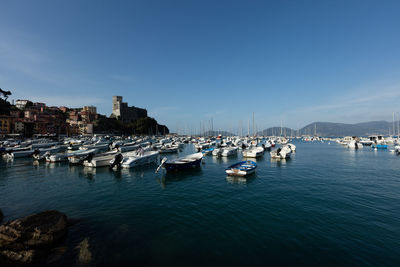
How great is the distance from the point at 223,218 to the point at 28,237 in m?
9.62

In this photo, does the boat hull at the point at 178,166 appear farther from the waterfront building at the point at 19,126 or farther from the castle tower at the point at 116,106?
the castle tower at the point at 116,106

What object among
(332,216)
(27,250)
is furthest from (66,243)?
(332,216)

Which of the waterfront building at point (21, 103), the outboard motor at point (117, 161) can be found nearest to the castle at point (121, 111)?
the waterfront building at point (21, 103)

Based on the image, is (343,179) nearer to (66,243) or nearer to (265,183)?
(265,183)

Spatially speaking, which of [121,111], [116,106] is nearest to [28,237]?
[121,111]

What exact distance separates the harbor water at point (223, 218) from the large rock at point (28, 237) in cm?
90

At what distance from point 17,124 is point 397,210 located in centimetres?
12476

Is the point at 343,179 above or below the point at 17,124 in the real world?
below

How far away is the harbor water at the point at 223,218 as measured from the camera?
694cm

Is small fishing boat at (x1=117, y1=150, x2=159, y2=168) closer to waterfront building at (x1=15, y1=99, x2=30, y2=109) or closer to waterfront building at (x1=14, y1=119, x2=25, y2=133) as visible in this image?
waterfront building at (x1=14, y1=119, x2=25, y2=133)

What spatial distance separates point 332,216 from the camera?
10.3 meters

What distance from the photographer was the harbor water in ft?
22.8

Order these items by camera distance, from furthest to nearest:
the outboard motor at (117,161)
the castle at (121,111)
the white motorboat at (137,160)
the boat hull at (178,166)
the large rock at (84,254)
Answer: the castle at (121,111) < the white motorboat at (137,160) < the outboard motor at (117,161) < the boat hull at (178,166) < the large rock at (84,254)

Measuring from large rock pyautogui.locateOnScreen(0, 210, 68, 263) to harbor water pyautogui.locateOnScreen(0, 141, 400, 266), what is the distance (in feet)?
2.94
